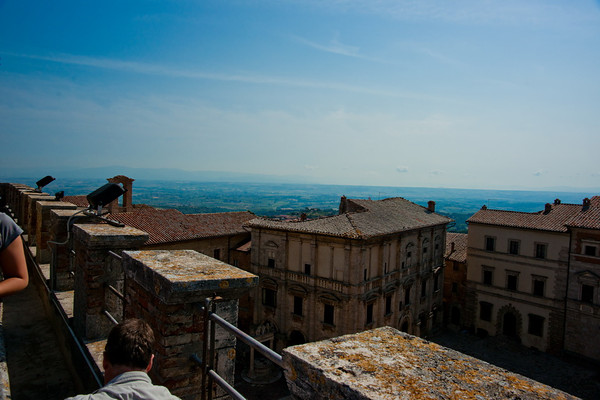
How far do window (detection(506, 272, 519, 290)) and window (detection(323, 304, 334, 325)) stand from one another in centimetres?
1733

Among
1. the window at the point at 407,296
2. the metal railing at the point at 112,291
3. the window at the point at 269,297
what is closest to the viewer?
the metal railing at the point at 112,291

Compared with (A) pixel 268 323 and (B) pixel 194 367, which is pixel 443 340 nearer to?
(A) pixel 268 323

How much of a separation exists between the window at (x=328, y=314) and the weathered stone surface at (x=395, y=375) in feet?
86.1

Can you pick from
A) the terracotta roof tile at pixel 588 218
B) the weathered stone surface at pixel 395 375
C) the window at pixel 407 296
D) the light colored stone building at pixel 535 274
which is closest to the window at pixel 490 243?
the light colored stone building at pixel 535 274

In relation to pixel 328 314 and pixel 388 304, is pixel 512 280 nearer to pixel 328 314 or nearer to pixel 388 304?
pixel 388 304

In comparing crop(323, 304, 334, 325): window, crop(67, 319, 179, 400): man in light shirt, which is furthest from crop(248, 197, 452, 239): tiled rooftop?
crop(67, 319, 179, 400): man in light shirt

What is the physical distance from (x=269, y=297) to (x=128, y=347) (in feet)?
94.8

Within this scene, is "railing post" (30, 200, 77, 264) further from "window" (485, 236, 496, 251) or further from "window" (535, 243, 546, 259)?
"window" (485, 236, 496, 251)

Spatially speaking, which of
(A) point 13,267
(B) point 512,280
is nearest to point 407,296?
(B) point 512,280

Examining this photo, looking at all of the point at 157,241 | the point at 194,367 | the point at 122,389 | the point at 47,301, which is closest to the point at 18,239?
the point at 194,367

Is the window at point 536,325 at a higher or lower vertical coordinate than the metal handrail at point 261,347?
lower

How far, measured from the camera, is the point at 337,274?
2722 centimetres

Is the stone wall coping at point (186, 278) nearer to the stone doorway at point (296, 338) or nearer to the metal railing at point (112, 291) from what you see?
the metal railing at point (112, 291)

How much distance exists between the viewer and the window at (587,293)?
29000 millimetres
